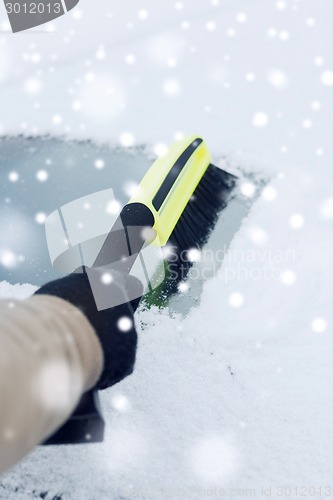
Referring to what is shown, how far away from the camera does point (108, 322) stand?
0.60 meters

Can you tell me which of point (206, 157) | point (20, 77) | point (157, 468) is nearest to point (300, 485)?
point (157, 468)

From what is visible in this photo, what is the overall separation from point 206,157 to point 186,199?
0.53ft

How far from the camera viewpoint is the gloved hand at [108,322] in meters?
0.58

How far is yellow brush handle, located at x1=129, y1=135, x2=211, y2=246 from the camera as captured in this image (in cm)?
104

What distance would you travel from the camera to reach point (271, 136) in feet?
4.53

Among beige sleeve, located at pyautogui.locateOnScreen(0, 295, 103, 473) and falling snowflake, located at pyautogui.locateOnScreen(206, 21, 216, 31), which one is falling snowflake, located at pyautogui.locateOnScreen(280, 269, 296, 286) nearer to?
beige sleeve, located at pyautogui.locateOnScreen(0, 295, 103, 473)

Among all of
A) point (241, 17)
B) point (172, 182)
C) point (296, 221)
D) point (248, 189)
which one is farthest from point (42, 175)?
point (241, 17)

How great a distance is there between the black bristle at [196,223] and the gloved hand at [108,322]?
0.43 m

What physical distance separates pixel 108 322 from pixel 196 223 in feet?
2.10

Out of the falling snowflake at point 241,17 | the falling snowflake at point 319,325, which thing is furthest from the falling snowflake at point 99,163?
the falling snowflake at point 241,17

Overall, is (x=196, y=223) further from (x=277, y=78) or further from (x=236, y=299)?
(x=277, y=78)

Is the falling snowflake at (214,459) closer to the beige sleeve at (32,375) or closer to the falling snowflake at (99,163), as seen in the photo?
the beige sleeve at (32,375)

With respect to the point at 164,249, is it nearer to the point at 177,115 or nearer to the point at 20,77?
the point at 177,115

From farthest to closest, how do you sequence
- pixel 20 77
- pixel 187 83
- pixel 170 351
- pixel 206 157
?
pixel 20 77, pixel 187 83, pixel 206 157, pixel 170 351
